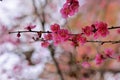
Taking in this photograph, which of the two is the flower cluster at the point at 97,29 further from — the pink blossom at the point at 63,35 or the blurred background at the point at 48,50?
the blurred background at the point at 48,50

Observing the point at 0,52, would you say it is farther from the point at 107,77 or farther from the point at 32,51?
the point at 107,77

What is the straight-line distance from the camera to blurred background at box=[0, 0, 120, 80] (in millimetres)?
3512

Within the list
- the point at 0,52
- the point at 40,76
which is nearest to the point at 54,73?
the point at 40,76

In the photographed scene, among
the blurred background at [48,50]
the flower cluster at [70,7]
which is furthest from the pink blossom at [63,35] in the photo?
the blurred background at [48,50]

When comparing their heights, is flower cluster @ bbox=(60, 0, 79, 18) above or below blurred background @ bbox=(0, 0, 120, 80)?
above

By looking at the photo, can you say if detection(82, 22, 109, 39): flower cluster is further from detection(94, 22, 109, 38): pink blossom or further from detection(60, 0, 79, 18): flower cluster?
detection(60, 0, 79, 18): flower cluster

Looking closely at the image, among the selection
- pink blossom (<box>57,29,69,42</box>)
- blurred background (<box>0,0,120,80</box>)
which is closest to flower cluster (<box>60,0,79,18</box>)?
pink blossom (<box>57,29,69,42</box>)

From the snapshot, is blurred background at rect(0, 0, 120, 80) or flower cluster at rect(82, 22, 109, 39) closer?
flower cluster at rect(82, 22, 109, 39)

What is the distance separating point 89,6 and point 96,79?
3.29ft

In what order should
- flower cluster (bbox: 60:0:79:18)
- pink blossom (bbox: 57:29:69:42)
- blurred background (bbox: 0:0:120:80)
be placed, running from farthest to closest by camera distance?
blurred background (bbox: 0:0:120:80)
pink blossom (bbox: 57:29:69:42)
flower cluster (bbox: 60:0:79:18)

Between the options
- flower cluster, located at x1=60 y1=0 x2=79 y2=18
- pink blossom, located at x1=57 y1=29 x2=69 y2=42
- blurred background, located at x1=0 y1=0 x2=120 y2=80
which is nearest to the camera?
flower cluster, located at x1=60 y1=0 x2=79 y2=18

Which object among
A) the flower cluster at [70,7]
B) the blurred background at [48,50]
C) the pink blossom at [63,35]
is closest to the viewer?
the flower cluster at [70,7]

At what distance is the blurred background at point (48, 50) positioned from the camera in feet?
11.5

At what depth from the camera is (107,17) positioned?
3.85 metres
